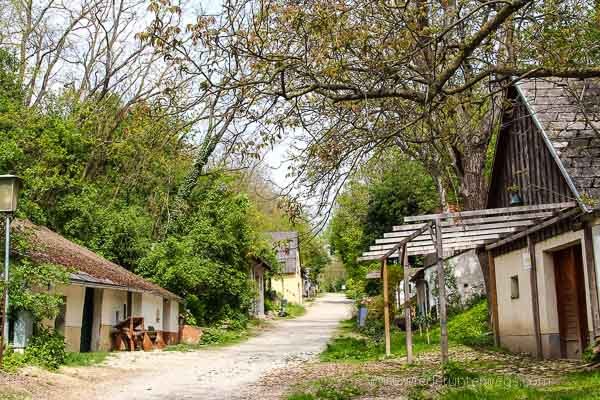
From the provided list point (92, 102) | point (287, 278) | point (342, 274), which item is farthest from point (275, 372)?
point (342, 274)

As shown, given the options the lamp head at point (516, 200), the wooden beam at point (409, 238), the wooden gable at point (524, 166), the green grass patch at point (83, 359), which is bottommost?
the green grass patch at point (83, 359)

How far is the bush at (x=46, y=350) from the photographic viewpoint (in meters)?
14.9

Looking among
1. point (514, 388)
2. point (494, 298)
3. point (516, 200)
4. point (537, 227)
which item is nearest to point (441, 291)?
point (537, 227)

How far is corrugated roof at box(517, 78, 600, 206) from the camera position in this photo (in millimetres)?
12586

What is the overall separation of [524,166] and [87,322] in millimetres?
13303

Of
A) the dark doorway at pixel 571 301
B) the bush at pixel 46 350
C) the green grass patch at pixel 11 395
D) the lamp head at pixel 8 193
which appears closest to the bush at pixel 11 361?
the bush at pixel 46 350

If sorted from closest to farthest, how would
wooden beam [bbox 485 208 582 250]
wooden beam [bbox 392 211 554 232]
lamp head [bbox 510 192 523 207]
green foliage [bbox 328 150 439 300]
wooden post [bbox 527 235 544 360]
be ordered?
wooden beam [bbox 485 208 582 250]
wooden beam [bbox 392 211 554 232]
wooden post [bbox 527 235 544 360]
lamp head [bbox 510 192 523 207]
green foliage [bbox 328 150 439 300]

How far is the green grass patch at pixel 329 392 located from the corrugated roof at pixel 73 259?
291 inches

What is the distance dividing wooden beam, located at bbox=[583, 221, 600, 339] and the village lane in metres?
6.17

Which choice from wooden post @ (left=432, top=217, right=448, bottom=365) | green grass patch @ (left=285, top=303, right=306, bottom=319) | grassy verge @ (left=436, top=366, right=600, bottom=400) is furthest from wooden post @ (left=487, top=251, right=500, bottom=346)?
green grass patch @ (left=285, top=303, right=306, bottom=319)

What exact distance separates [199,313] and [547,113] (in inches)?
824

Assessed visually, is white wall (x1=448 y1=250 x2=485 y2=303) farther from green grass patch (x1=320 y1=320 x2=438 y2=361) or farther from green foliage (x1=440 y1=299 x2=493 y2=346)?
green grass patch (x1=320 y1=320 x2=438 y2=361)

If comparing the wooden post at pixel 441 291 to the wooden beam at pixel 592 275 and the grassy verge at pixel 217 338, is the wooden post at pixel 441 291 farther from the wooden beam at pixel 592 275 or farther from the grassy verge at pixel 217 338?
the grassy verge at pixel 217 338

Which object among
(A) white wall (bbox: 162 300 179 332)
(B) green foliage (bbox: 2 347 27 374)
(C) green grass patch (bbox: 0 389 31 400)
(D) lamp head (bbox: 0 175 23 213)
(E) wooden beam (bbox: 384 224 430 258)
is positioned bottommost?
(C) green grass patch (bbox: 0 389 31 400)
